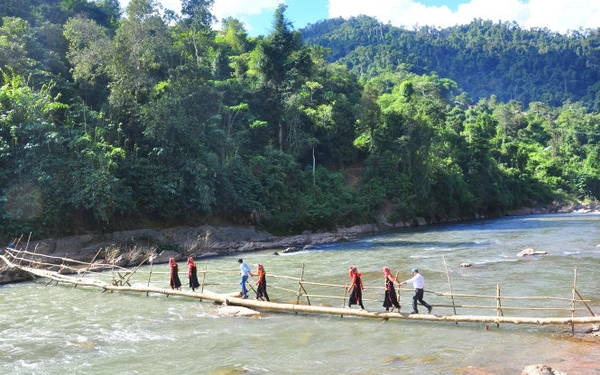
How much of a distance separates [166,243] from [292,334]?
75.7 ft

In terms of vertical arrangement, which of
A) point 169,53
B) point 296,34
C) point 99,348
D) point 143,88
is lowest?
point 99,348

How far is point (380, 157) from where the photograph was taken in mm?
57750

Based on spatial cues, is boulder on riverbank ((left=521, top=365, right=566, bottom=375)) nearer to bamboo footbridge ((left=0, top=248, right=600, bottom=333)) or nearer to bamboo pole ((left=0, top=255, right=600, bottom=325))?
bamboo footbridge ((left=0, top=248, right=600, bottom=333))

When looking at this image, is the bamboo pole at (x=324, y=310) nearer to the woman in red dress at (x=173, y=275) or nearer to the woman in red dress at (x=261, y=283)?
the woman in red dress at (x=173, y=275)

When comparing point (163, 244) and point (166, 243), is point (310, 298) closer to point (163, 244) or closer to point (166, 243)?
point (163, 244)

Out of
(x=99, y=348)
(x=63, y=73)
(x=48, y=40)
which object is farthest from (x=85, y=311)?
(x=48, y=40)

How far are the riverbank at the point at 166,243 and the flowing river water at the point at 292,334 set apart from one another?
475cm

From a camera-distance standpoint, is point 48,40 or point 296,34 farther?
point 296,34

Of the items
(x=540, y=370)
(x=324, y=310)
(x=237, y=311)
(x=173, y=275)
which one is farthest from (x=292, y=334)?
(x=173, y=275)

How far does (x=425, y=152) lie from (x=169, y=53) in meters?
30.7

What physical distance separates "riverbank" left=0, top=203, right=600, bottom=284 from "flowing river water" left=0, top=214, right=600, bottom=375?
475 centimetres

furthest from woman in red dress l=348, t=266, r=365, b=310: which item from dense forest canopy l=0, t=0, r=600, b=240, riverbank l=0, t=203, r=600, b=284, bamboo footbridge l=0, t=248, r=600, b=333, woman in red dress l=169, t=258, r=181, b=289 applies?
dense forest canopy l=0, t=0, r=600, b=240

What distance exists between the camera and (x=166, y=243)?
3744 centimetres

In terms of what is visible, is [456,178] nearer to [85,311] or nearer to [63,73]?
[63,73]
